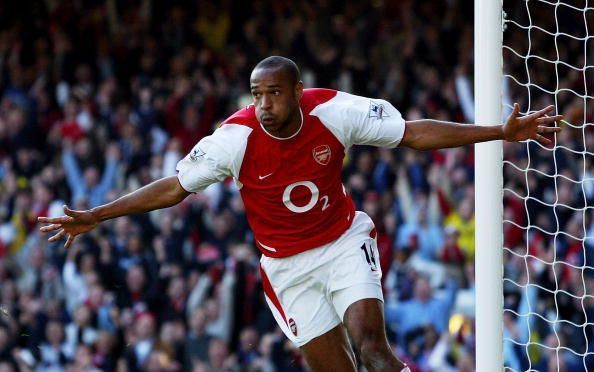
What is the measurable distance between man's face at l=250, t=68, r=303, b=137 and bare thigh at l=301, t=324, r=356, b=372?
1.22m

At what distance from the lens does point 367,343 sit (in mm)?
6387

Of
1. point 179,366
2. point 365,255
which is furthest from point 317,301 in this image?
point 179,366

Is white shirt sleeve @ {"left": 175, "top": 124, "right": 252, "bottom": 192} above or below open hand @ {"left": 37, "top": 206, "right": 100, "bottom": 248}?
above

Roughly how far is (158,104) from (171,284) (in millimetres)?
3330

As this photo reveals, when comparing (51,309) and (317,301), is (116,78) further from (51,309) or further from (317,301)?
(317,301)

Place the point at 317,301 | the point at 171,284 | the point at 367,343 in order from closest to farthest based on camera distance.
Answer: the point at 367,343
the point at 317,301
the point at 171,284

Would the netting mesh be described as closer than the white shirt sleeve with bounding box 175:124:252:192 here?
No

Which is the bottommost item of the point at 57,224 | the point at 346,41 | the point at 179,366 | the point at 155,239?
the point at 179,366

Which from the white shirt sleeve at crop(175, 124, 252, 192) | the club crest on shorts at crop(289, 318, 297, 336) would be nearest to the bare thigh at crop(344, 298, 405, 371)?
the club crest on shorts at crop(289, 318, 297, 336)

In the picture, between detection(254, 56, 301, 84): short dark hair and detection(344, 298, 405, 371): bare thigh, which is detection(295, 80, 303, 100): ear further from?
detection(344, 298, 405, 371): bare thigh

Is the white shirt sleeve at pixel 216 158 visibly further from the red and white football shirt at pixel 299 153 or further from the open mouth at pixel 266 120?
the open mouth at pixel 266 120

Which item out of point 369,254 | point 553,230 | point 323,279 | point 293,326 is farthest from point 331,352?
point 553,230

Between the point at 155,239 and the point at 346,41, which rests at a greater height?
the point at 346,41

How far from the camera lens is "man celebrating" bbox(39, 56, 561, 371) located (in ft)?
21.0
